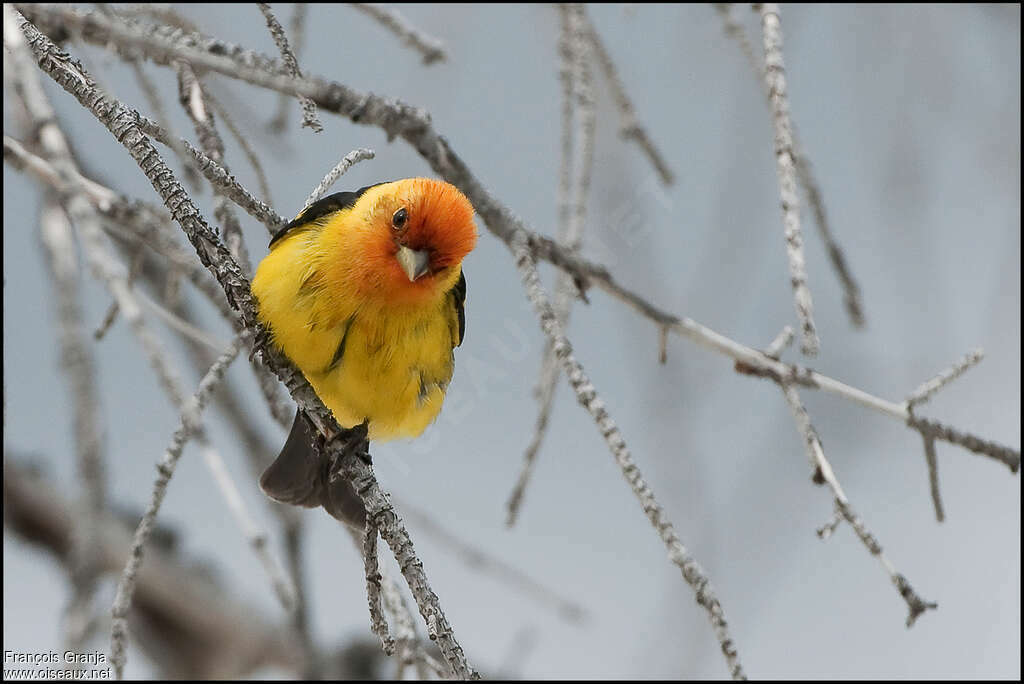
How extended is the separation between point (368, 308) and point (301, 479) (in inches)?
22.4

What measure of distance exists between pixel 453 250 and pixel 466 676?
1708mm

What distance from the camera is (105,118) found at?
1.51 metres

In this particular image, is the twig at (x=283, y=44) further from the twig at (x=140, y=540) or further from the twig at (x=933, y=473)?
the twig at (x=933, y=473)

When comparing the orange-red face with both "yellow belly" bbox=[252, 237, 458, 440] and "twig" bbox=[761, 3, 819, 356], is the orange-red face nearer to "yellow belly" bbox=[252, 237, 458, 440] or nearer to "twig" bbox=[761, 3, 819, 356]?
"yellow belly" bbox=[252, 237, 458, 440]

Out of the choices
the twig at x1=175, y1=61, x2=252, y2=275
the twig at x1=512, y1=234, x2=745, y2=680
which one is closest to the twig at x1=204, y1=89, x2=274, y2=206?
the twig at x1=175, y1=61, x2=252, y2=275

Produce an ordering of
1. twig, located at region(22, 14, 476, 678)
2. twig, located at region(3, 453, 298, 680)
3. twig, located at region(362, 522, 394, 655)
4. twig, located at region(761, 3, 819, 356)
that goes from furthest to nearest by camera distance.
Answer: twig, located at region(3, 453, 298, 680) < twig, located at region(761, 3, 819, 356) < twig, located at region(362, 522, 394, 655) < twig, located at region(22, 14, 476, 678)

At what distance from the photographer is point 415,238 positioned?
291 centimetres

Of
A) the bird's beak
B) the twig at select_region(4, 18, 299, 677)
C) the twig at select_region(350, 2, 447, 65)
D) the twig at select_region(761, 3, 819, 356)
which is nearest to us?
the twig at select_region(4, 18, 299, 677)

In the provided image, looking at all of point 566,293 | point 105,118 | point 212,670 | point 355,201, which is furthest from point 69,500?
point 105,118

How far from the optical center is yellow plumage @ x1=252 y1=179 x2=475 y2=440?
2.72m

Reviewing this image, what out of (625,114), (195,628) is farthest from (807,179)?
(195,628)

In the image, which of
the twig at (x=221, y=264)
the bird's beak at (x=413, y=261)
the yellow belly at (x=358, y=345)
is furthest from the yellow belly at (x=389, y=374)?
the twig at (x=221, y=264)

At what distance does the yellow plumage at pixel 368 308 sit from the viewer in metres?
2.72

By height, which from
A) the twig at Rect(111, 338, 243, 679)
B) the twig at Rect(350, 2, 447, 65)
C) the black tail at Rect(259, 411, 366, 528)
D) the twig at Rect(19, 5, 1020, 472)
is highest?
the twig at Rect(350, 2, 447, 65)
